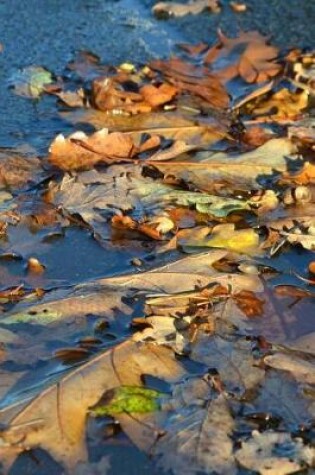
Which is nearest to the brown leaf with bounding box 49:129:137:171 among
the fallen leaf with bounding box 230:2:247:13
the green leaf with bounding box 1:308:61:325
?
the green leaf with bounding box 1:308:61:325

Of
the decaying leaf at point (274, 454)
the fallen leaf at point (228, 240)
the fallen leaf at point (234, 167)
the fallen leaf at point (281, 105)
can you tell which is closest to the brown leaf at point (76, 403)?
the decaying leaf at point (274, 454)

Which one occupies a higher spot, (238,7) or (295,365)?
(295,365)

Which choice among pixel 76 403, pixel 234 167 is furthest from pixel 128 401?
pixel 234 167

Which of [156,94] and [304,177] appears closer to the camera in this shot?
[304,177]

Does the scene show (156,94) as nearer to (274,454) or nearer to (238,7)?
(238,7)

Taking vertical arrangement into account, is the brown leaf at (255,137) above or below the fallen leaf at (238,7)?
above

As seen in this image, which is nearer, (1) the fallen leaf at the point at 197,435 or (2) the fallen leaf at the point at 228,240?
(1) the fallen leaf at the point at 197,435

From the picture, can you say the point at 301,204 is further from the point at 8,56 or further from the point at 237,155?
the point at 8,56

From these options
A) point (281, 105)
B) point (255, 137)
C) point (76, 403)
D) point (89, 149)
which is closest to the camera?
point (76, 403)

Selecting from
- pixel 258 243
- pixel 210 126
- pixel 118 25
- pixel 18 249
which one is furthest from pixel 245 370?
pixel 118 25

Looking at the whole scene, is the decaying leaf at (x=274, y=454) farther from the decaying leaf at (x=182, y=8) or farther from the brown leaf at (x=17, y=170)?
the decaying leaf at (x=182, y=8)

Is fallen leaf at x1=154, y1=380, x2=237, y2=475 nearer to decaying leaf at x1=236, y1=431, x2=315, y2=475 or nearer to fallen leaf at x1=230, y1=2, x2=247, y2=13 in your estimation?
decaying leaf at x1=236, y1=431, x2=315, y2=475
